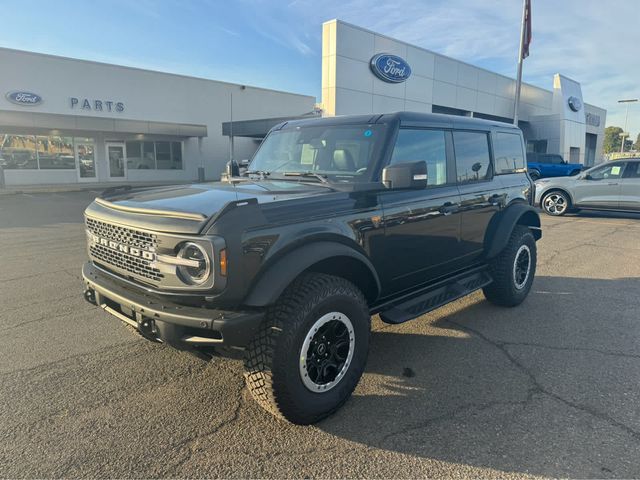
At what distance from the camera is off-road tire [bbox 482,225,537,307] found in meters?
4.86

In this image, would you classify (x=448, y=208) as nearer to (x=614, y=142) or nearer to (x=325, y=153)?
(x=325, y=153)

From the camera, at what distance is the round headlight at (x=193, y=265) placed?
247cm

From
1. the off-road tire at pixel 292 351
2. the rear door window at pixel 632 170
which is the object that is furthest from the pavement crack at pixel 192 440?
the rear door window at pixel 632 170

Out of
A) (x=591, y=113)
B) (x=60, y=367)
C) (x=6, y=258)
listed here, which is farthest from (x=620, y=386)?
(x=591, y=113)

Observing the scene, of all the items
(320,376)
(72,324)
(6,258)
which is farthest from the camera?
(6,258)

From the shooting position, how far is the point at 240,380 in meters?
3.41

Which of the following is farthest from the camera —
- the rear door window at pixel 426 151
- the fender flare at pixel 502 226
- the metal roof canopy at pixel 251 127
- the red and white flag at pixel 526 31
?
the metal roof canopy at pixel 251 127

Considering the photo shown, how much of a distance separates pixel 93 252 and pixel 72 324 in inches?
58.0

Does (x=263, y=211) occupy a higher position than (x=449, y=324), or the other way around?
(x=263, y=211)

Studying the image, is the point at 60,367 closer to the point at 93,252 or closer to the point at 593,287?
the point at 93,252

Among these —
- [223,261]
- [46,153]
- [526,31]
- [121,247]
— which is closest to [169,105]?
[46,153]

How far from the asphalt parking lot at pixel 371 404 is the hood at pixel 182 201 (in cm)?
127

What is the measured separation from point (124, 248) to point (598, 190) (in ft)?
44.0

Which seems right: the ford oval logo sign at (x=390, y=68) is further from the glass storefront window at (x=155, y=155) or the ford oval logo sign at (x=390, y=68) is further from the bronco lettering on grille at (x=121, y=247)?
the bronco lettering on grille at (x=121, y=247)
